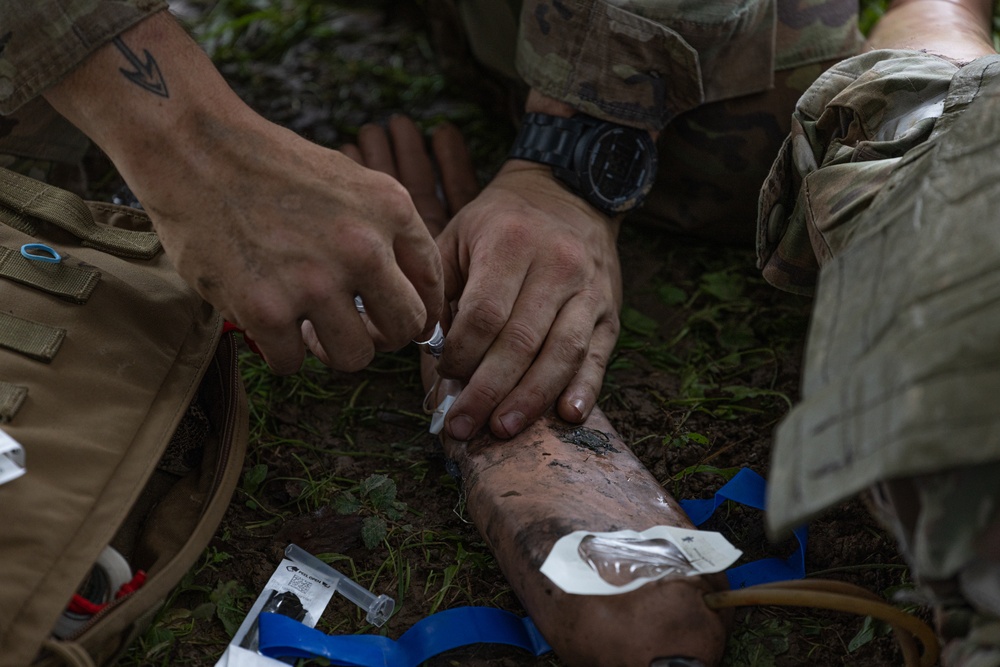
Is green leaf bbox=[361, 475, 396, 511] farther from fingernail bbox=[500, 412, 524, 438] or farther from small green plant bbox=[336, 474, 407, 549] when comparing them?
fingernail bbox=[500, 412, 524, 438]

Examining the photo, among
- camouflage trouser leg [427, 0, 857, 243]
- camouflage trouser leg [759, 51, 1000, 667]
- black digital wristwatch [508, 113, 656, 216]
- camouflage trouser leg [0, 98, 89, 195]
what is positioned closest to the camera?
camouflage trouser leg [759, 51, 1000, 667]

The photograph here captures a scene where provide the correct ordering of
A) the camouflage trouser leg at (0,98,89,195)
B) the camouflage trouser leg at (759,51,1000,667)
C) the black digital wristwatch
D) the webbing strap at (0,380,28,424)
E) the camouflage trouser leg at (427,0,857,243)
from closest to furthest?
the camouflage trouser leg at (759,51,1000,667), the webbing strap at (0,380,28,424), the camouflage trouser leg at (0,98,89,195), the black digital wristwatch, the camouflage trouser leg at (427,0,857,243)

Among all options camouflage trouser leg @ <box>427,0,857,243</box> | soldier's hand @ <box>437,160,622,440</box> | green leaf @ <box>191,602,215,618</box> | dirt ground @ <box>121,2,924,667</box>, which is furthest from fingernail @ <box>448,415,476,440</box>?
camouflage trouser leg @ <box>427,0,857,243</box>

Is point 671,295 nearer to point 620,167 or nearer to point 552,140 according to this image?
point 620,167

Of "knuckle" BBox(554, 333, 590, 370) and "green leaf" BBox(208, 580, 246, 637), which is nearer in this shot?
"green leaf" BBox(208, 580, 246, 637)

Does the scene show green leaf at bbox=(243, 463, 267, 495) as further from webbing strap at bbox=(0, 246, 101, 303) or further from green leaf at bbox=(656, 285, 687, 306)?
green leaf at bbox=(656, 285, 687, 306)

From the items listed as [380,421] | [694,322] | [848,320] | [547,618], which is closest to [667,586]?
[547,618]

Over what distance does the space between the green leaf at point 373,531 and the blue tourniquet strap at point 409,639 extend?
0.19 metres

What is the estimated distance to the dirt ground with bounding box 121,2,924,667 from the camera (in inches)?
52.1

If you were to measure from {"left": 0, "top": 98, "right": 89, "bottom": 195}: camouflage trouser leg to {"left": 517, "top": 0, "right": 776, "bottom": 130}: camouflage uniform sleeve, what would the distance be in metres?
0.95

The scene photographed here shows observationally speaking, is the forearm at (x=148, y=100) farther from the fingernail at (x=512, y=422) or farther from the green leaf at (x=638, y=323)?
the green leaf at (x=638, y=323)

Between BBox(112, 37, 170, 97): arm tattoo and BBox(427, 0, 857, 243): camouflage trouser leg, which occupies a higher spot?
BBox(112, 37, 170, 97): arm tattoo

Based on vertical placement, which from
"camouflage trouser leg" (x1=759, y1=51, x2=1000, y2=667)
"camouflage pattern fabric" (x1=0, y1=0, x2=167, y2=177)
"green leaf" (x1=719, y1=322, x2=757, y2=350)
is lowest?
"green leaf" (x1=719, y1=322, x2=757, y2=350)

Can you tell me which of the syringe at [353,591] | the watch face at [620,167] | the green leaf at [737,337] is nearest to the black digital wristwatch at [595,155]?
the watch face at [620,167]
